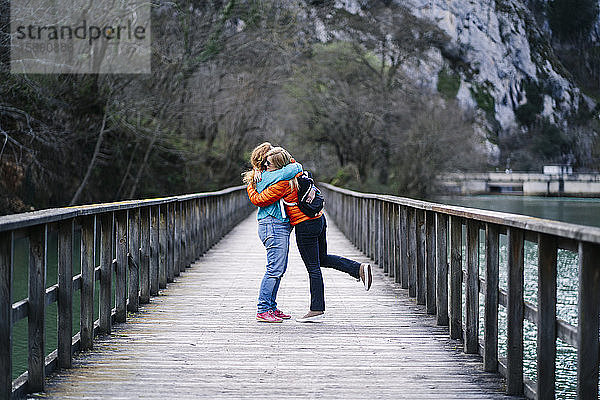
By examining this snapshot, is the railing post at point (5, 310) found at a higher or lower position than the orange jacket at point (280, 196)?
lower

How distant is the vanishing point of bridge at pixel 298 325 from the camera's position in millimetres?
4078

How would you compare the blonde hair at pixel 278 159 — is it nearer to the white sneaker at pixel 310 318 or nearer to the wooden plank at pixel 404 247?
the white sneaker at pixel 310 318

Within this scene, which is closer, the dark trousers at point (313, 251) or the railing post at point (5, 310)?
the railing post at point (5, 310)

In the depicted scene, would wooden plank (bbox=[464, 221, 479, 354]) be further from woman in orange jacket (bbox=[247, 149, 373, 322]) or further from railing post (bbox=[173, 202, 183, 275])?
railing post (bbox=[173, 202, 183, 275])

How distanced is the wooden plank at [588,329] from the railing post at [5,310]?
254cm

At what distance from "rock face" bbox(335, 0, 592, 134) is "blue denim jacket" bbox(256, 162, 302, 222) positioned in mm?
90882

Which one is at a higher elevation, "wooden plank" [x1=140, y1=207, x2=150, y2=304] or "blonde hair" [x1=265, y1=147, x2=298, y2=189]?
"blonde hair" [x1=265, y1=147, x2=298, y2=189]

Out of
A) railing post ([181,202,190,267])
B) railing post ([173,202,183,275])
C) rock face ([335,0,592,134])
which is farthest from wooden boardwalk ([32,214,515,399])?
rock face ([335,0,592,134])

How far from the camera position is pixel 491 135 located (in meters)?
97.7

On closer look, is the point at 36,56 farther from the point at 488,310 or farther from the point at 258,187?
the point at 488,310

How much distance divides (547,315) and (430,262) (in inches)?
128

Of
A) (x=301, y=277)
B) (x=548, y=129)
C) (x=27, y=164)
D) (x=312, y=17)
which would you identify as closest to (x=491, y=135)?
(x=548, y=129)

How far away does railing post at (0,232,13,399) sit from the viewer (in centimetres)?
400

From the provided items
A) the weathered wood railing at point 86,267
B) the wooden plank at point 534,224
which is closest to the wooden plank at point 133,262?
the weathered wood railing at point 86,267
